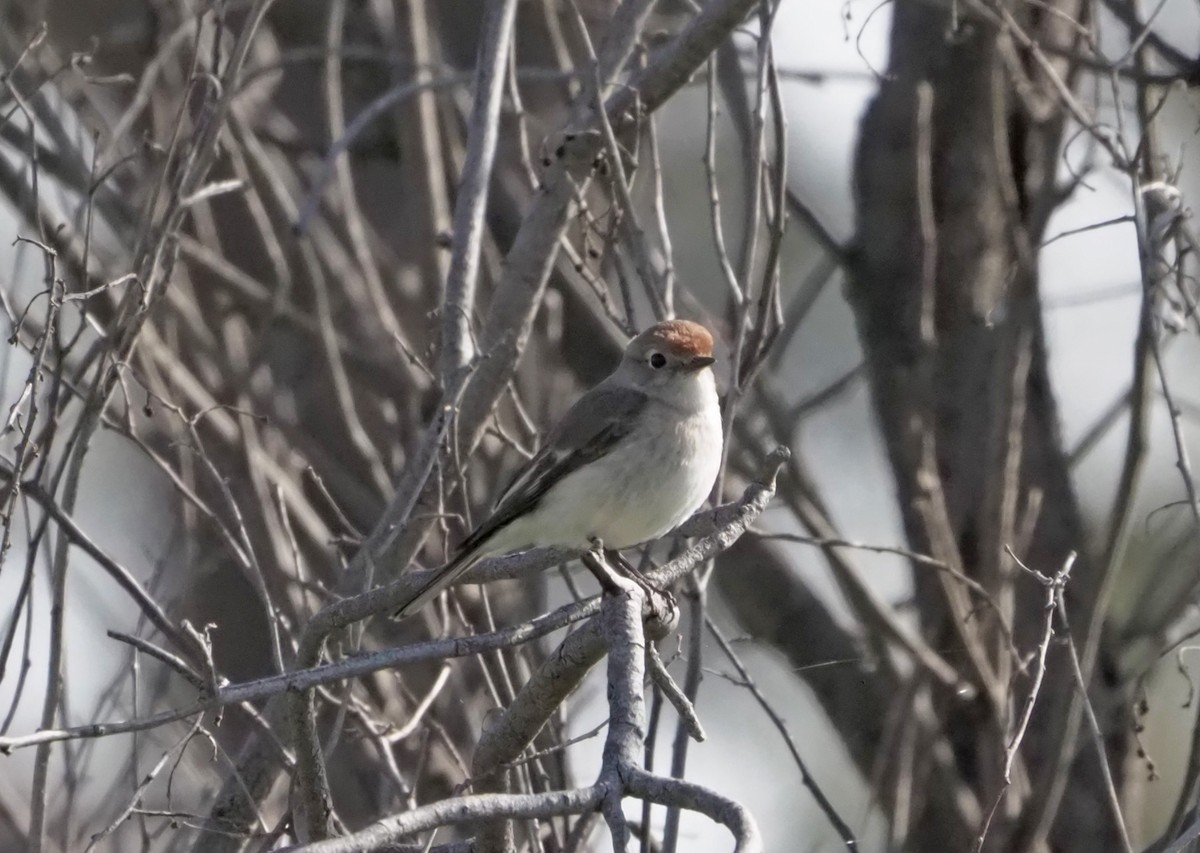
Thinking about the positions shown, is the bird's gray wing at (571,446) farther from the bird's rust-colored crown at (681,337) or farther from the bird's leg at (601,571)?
the bird's leg at (601,571)

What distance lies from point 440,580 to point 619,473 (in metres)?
0.89

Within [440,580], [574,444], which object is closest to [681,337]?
[574,444]

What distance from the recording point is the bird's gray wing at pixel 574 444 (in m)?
4.71

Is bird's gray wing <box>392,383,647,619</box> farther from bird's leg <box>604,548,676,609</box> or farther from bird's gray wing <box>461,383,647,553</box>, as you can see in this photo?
bird's leg <box>604,548,676,609</box>

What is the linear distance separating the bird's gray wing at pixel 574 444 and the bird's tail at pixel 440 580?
0.89ft

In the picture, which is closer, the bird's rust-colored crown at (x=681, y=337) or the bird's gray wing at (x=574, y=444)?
the bird's gray wing at (x=574, y=444)

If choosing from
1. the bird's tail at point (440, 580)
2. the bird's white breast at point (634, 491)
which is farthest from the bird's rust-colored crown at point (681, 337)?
Answer: the bird's tail at point (440, 580)

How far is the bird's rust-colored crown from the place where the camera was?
5.05m

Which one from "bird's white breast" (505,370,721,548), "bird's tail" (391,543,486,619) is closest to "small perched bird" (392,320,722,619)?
"bird's white breast" (505,370,721,548)

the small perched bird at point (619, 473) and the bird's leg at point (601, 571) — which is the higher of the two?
the small perched bird at point (619, 473)

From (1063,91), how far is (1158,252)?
36.1 inches

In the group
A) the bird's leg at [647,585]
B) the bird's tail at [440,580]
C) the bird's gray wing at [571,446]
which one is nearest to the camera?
the bird's leg at [647,585]

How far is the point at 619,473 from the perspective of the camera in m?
4.78

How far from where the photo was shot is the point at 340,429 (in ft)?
21.3
